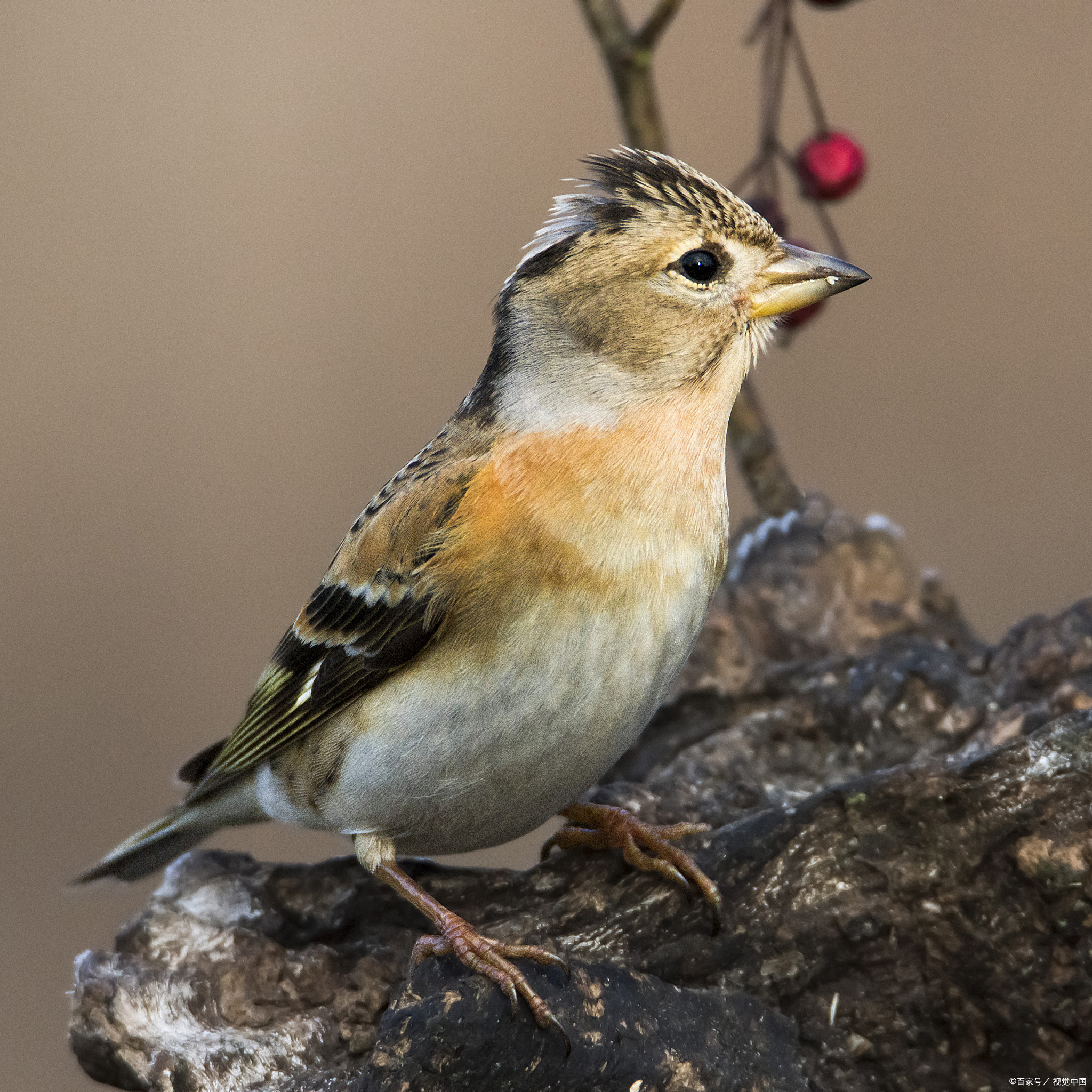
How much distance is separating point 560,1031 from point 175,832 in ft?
4.77

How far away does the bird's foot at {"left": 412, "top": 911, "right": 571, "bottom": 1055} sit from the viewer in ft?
7.08

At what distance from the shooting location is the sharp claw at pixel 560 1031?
7.04 ft

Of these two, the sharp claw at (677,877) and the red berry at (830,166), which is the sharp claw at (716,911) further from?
the red berry at (830,166)

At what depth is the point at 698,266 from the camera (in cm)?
260

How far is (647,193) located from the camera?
2.61 metres

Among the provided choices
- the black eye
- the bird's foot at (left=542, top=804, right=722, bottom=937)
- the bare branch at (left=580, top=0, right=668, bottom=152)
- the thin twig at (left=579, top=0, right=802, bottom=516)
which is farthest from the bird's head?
the bird's foot at (left=542, top=804, right=722, bottom=937)

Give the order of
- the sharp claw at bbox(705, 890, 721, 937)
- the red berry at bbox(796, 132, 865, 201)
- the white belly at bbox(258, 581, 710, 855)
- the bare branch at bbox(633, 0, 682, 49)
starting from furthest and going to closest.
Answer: the red berry at bbox(796, 132, 865, 201), the bare branch at bbox(633, 0, 682, 49), the sharp claw at bbox(705, 890, 721, 937), the white belly at bbox(258, 581, 710, 855)

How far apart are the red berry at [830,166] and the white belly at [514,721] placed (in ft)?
4.43

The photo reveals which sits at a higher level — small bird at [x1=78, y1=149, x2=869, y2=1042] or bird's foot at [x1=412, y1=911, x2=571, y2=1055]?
small bird at [x1=78, y1=149, x2=869, y2=1042]

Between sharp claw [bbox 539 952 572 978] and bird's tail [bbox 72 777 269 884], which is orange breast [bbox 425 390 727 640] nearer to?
sharp claw [bbox 539 952 572 978]

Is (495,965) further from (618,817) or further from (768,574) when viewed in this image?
(768,574)

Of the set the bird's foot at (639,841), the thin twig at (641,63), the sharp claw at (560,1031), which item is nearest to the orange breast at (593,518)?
the thin twig at (641,63)

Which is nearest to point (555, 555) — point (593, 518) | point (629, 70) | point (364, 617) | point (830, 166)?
point (593, 518)

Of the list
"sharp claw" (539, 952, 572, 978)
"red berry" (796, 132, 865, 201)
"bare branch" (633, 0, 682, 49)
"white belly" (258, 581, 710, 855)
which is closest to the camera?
"sharp claw" (539, 952, 572, 978)
